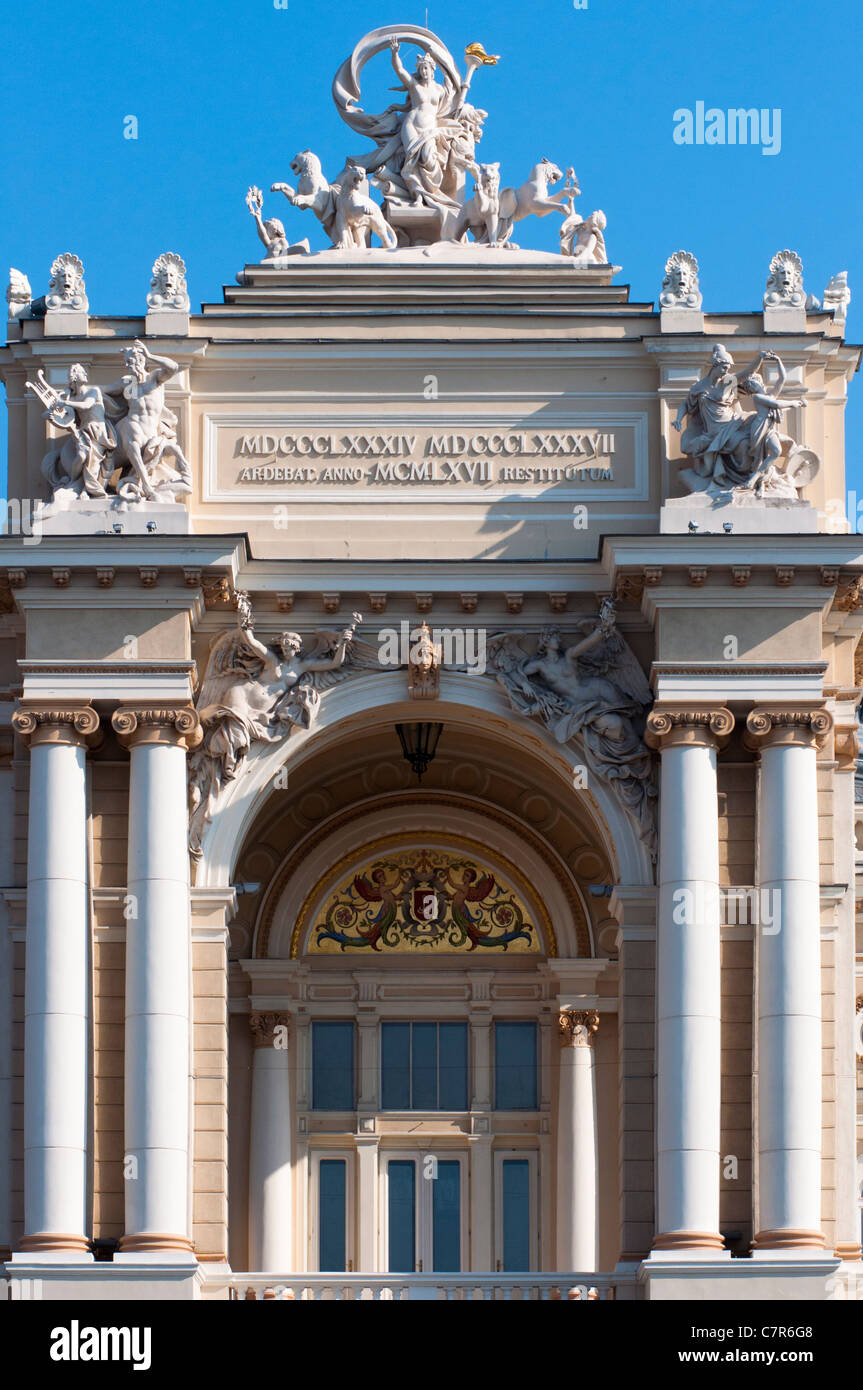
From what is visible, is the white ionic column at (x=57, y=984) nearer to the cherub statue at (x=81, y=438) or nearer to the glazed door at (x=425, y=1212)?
the cherub statue at (x=81, y=438)

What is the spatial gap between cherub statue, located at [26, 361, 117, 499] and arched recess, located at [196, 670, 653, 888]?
122 inches

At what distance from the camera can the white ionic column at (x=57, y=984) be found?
109 feet

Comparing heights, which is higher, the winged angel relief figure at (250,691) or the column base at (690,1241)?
the winged angel relief figure at (250,691)

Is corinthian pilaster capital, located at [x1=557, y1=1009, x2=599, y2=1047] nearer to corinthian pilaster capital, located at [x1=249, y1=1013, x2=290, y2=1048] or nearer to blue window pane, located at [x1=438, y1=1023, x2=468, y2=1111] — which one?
blue window pane, located at [x1=438, y1=1023, x2=468, y2=1111]

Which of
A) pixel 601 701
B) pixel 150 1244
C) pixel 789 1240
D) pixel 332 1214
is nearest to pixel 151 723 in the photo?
pixel 601 701

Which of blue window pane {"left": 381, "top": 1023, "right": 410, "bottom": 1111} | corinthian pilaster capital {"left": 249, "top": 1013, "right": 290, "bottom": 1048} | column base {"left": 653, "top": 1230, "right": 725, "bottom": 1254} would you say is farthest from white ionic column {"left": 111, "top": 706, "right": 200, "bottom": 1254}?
blue window pane {"left": 381, "top": 1023, "right": 410, "bottom": 1111}

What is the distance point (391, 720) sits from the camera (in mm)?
36031

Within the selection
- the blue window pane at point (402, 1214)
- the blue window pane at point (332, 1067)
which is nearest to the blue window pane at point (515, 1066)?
the blue window pane at point (402, 1214)

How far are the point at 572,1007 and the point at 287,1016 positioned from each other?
3.07 metres

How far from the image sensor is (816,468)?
3553 cm

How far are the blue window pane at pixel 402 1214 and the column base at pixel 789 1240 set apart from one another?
591 centimetres

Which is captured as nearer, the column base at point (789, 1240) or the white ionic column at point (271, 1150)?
the column base at point (789, 1240)
